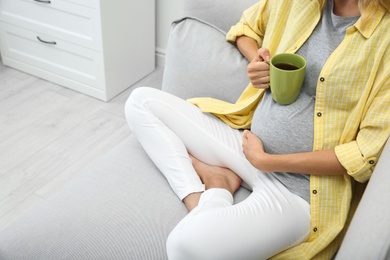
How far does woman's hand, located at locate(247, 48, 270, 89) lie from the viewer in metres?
1.13

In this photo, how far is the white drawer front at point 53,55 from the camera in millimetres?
2217

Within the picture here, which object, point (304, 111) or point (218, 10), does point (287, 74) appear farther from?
point (218, 10)

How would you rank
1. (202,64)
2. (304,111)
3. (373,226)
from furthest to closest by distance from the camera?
(202,64)
(304,111)
(373,226)

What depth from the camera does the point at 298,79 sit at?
102cm

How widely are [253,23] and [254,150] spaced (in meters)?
0.41

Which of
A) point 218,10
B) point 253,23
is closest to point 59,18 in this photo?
point 218,10

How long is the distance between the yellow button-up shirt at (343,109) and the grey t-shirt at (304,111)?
20 millimetres

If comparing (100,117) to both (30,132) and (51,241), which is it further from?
(51,241)

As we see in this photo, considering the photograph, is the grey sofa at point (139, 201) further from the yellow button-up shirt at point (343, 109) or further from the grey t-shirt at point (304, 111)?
the grey t-shirt at point (304, 111)

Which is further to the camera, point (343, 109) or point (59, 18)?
point (59, 18)

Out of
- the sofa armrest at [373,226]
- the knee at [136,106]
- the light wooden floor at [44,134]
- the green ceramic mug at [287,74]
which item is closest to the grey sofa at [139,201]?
the sofa armrest at [373,226]

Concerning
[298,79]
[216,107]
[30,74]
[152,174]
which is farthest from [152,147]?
[30,74]

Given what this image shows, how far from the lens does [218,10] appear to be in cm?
145

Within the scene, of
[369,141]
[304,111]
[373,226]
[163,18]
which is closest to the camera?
[373,226]
